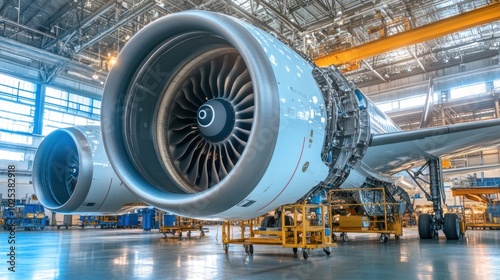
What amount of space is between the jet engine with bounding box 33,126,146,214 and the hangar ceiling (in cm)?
915

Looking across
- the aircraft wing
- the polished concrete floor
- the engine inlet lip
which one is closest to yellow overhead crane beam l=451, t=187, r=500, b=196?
the aircraft wing

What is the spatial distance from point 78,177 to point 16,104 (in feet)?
71.7

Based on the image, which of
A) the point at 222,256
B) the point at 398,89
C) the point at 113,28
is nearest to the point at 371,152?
the point at 222,256

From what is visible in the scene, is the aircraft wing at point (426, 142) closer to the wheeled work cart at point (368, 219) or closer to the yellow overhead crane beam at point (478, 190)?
the wheeled work cart at point (368, 219)

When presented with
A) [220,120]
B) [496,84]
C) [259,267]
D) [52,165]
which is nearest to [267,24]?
[52,165]

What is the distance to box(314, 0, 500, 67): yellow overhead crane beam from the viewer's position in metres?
14.9

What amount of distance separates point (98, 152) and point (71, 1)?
1441 cm

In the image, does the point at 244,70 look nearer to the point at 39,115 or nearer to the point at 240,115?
the point at 240,115

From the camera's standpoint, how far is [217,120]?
426 centimetres

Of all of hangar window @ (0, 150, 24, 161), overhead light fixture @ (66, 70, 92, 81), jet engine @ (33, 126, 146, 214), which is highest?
overhead light fixture @ (66, 70, 92, 81)

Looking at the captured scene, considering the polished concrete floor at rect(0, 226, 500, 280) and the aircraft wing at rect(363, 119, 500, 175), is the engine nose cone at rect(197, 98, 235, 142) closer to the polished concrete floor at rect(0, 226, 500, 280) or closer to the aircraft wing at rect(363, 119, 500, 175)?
the polished concrete floor at rect(0, 226, 500, 280)

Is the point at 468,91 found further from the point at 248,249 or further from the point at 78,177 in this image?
the point at 78,177

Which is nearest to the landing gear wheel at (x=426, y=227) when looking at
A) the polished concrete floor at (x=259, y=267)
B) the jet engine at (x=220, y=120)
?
the polished concrete floor at (x=259, y=267)

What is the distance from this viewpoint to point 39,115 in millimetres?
25703
